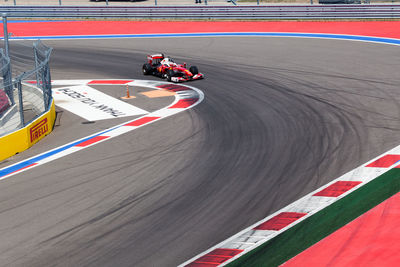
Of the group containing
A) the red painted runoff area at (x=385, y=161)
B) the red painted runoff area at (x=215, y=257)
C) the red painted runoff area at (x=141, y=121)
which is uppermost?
the red painted runoff area at (x=141, y=121)

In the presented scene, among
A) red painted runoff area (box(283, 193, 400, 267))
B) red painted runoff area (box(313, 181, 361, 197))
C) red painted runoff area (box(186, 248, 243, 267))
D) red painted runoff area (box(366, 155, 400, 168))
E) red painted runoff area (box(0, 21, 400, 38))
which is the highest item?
red painted runoff area (box(0, 21, 400, 38))

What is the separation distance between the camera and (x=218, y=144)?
13930mm

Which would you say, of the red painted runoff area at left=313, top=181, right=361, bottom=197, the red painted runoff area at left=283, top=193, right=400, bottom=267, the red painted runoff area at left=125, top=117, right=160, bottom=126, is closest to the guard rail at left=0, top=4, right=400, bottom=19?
the red painted runoff area at left=125, top=117, right=160, bottom=126

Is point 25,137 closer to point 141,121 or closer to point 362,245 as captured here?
point 141,121

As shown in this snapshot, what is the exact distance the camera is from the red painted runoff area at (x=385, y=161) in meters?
12.1

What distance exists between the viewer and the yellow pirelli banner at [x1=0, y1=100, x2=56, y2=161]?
44.5ft

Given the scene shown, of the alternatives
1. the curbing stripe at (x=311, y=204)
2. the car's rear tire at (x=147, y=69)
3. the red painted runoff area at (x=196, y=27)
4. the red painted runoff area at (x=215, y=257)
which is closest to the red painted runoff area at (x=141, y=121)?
the car's rear tire at (x=147, y=69)

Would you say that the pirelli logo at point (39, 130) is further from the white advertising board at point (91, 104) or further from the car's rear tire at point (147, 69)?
the car's rear tire at point (147, 69)

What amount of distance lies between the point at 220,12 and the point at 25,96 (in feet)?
67.9

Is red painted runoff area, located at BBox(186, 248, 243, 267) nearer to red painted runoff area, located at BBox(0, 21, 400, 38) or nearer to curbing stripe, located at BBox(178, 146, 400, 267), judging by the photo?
curbing stripe, located at BBox(178, 146, 400, 267)

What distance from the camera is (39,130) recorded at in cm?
1502

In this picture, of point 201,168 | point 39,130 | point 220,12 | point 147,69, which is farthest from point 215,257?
point 220,12

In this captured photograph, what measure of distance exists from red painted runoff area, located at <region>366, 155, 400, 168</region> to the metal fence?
27.7 ft

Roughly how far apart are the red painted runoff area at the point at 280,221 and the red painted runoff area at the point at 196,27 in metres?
22.2
